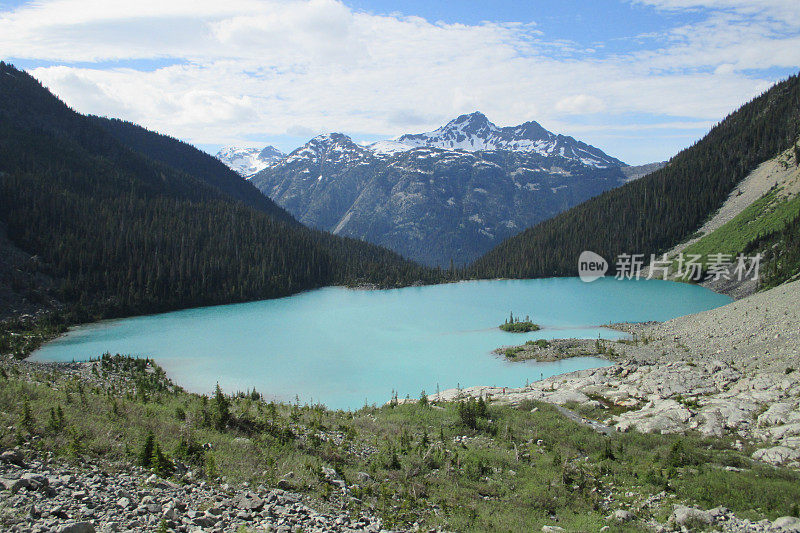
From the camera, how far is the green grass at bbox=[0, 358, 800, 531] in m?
9.84

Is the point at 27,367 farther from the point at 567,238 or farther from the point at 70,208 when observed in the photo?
the point at 567,238

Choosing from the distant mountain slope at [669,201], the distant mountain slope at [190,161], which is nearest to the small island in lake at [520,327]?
the distant mountain slope at [669,201]

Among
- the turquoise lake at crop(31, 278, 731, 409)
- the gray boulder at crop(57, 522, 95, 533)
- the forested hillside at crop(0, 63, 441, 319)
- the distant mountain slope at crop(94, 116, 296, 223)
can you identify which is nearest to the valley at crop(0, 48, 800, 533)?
the gray boulder at crop(57, 522, 95, 533)

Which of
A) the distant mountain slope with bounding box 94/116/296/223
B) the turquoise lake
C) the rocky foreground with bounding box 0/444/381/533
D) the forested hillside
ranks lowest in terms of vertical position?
the turquoise lake

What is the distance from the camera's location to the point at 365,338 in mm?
42906

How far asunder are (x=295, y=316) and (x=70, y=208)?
42238 mm

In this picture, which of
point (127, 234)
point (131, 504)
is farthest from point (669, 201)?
point (131, 504)

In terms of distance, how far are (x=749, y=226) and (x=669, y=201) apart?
32.6m

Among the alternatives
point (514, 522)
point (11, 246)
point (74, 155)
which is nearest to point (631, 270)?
point (514, 522)

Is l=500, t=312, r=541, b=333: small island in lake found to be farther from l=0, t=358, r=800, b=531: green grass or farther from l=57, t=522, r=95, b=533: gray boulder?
l=57, t=522, r=95, b=533: gray boulder

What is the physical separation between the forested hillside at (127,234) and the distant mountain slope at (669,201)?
28.5 metres

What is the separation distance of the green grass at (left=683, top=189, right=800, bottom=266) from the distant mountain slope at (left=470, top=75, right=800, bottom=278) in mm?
15672

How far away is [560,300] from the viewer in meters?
62.8

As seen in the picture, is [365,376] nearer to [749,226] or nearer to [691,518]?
[691,518]
